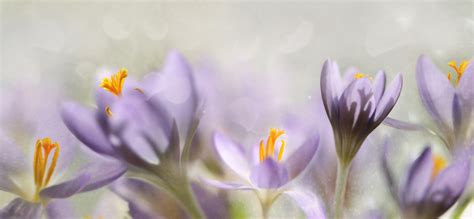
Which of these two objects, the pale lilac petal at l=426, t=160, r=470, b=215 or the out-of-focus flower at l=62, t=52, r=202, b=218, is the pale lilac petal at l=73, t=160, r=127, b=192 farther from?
the pale lilac petal at l=426, t=160, r=470, b=215

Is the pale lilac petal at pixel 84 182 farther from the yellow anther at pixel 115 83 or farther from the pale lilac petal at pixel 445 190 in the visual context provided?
the pale lilac petal at pixel 445 190

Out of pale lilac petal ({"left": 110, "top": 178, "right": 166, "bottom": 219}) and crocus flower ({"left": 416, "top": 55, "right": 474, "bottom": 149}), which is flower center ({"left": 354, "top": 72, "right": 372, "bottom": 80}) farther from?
pale lilac petal ({"left": 110, "top": 178, "right": 166, "bottom": 219})

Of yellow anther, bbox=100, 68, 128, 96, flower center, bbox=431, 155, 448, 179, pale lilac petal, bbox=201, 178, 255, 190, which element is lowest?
pale lilac petal, bbox=201, 178, 255, 190

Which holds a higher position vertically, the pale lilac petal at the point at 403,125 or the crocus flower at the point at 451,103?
the crocus flower at the point at 451,103

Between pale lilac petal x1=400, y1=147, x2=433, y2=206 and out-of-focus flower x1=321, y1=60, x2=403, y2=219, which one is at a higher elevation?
out-of-focus flower x1=321, y1=60, x2=403, y2=219

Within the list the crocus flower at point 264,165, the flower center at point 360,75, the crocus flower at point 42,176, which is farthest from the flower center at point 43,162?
the flower center at point 360,75

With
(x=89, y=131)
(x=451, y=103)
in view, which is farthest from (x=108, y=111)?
(x=451, y=103)

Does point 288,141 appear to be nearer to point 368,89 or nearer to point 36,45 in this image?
point 368,89

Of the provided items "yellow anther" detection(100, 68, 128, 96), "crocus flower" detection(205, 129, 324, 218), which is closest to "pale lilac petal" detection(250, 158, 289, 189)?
"crocus flower" detection(205, 129, 324, 218)
